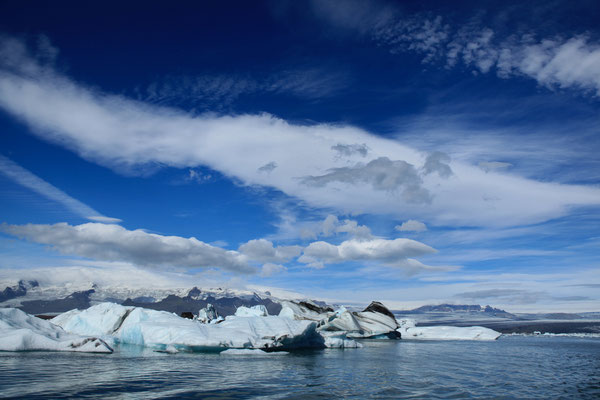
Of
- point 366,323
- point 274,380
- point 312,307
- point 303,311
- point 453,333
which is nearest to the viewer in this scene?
point 274,380

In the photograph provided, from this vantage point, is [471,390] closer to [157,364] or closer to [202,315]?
[157,364]

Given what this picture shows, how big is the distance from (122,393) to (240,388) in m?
3.33

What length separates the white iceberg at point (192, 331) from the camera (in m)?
22.4

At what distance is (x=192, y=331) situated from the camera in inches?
891

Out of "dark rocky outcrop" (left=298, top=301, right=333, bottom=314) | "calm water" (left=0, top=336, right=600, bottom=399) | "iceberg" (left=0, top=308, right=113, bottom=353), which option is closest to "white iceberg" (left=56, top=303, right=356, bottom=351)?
"iceberg" (left=0, top=308, right=113, bottom=353)

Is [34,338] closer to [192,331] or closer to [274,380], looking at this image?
[192,331]

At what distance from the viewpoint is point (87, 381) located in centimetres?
1193

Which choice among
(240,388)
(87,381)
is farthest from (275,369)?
(87,381)

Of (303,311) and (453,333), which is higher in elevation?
(303,311)

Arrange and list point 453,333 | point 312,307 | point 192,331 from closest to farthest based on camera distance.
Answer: point 192,331 < point 312,307 < point 453,333

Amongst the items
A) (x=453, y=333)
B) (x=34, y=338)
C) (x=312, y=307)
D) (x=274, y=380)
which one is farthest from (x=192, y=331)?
(x=453, y=333)

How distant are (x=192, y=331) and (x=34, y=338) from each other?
337 inches

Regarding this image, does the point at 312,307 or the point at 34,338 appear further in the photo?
the point at 312,307

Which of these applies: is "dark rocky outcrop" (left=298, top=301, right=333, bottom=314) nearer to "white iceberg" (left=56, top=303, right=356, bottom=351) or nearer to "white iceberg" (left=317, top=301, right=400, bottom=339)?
"white iceberg" (left=317, top=301, right=400, bottom=339)
